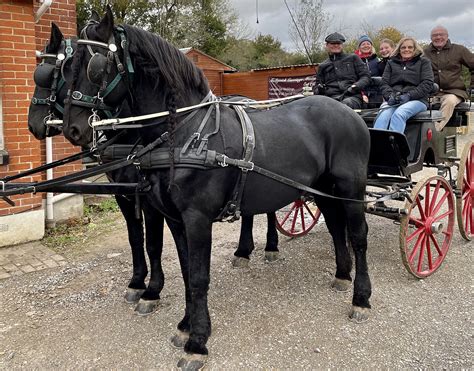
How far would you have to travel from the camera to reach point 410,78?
4.90 metres

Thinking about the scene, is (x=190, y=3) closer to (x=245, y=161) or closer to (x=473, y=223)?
(x=473, y=223)

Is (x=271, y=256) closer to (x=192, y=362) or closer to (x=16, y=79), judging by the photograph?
(x=192, y=362)

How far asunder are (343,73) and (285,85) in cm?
813

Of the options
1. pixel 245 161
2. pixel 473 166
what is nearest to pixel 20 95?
pixel 245 161

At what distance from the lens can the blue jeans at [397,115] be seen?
15.0ft

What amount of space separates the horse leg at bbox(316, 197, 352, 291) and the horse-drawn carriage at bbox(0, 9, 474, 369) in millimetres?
402

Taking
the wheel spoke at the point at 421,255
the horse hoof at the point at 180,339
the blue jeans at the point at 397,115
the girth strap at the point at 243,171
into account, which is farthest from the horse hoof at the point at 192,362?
the blue jeans at the point at 397,115

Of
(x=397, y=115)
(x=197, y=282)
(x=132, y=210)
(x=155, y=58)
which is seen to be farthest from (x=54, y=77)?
(x=397, y=115)

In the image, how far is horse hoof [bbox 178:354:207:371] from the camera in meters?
3.00

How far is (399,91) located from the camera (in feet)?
16.3

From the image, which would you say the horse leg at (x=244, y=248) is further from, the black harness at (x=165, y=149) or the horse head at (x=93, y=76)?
the horse head at (x=93, y=76)

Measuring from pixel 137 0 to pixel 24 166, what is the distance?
17.5 m

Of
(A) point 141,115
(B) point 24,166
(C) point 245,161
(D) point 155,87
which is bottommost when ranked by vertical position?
(B) point 24,166

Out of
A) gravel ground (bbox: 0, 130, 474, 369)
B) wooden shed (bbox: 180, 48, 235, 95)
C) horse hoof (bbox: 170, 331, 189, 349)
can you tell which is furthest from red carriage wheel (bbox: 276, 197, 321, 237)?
wooden shed (bbox: 180, 48, 235, 95)
